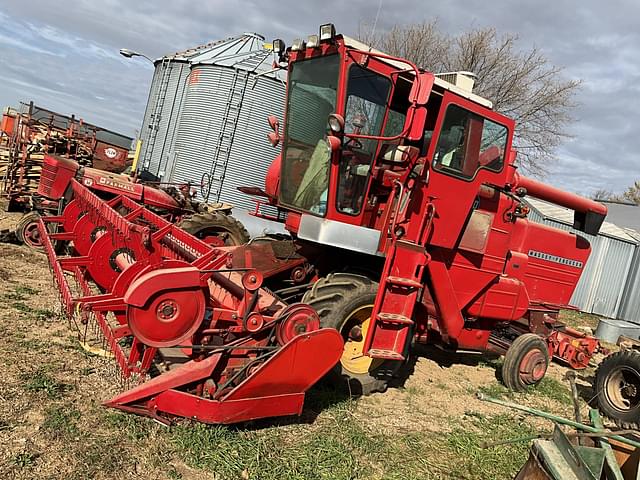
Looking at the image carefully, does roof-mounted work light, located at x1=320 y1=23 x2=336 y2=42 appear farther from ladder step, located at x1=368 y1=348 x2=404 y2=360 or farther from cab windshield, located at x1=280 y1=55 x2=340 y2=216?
Result: ladder step, located at x1=368 y1=348 x2=404 y2=360

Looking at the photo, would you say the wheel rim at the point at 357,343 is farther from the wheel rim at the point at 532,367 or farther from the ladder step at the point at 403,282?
the wheel rim at the point at 532,367

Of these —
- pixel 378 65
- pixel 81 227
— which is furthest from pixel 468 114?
pixel 81 227

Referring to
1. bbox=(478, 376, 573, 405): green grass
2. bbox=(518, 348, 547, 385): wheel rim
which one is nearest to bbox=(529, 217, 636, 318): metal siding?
bbox=(478, 376, 573, 405): green grass

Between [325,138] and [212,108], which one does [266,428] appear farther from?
[212,108]

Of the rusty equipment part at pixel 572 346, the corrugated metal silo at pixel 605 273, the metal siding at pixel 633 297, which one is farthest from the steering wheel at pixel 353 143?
the metal siding at pixel 633 297

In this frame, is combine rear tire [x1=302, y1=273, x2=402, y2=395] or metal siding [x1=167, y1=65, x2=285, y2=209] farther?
metal siding [x1=167, y1=65, x2=285, y2=209]

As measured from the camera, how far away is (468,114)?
529cm

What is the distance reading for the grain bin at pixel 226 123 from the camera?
1551 centimetres

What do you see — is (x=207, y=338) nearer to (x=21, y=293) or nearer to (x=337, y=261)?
(x=337, y=261)

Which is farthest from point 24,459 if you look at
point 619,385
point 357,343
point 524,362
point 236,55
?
point 236,55

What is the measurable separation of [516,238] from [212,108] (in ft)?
38.1

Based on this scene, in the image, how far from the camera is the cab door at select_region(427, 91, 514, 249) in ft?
16.8

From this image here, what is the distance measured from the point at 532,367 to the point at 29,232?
8.23 meters

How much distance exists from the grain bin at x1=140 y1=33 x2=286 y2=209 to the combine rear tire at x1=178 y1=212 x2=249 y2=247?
749cm
